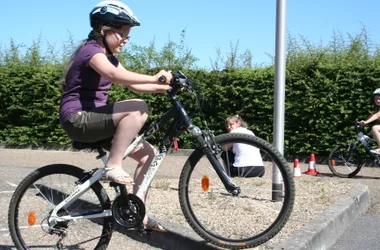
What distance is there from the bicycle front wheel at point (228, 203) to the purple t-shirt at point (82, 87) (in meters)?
0.86

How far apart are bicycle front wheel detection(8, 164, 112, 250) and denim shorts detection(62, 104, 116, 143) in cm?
37

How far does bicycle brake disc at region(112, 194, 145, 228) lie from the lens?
13.4 ft

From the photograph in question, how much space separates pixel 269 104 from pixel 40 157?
230 inches

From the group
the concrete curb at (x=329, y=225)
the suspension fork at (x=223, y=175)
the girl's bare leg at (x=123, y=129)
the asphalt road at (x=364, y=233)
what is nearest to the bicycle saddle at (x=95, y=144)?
the girl's bare leg at (x=123, y=129)

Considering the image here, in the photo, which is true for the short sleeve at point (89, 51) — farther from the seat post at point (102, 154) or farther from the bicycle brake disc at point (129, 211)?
the bicycle brake disc at point (129, 211)

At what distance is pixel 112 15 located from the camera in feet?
13.2

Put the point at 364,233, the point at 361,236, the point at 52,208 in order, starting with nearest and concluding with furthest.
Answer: the point at 52,208 < the point at 361,236 < the point at 364,233

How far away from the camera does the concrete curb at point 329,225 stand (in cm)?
A: 427

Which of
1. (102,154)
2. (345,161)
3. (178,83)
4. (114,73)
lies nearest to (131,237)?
(102,154)

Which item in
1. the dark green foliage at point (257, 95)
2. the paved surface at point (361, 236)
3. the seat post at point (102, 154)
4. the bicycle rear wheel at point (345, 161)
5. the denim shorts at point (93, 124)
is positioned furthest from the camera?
the dark green foliage at point (257, 95)

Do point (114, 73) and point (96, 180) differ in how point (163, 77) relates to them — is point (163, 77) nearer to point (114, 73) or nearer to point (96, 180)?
point (114, 73)

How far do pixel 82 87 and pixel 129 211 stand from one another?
983mm

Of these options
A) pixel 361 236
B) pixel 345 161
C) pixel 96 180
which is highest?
pixel 96 180

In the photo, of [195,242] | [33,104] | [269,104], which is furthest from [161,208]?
[33,104]
